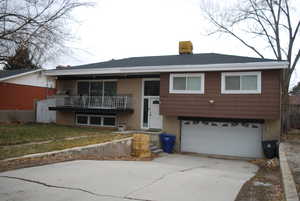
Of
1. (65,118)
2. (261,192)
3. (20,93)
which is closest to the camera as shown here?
(261,192)

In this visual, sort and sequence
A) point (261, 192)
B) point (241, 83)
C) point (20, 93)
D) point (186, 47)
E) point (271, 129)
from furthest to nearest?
1. point (20, 93)
2. point (186, 47)
3. point (271, 129)
4. point (241, 83)
5. point (261, 192)

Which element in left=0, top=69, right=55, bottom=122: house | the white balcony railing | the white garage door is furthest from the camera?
left=0, top=69, right=55, bottom=122: house

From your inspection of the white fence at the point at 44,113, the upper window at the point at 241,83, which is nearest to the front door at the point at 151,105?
the upper window at the point at 241,83

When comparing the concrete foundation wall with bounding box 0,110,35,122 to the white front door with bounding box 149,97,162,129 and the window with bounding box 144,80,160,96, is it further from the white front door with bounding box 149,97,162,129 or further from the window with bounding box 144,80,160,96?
the white front door with bounding box 149,97,162,129

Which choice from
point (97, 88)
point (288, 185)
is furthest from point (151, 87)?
point (288, 185)

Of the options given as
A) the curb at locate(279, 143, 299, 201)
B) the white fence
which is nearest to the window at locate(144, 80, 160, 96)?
the white fence

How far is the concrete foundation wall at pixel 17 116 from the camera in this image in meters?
19.0

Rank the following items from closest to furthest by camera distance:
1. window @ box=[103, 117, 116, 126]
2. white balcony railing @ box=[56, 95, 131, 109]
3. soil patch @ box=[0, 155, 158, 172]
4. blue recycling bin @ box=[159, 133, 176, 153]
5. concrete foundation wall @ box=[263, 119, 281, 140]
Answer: soil patch @ box=[0, 155, 158, 172] < concrete foundation wall @ box=[263, 119, 281, 140] < blue recycling bin @ box=[159, 133, 176, 153] < white balcony railing @ box=[56, 95, 131, 109] < window @ box=[103, 117, 116, 126]

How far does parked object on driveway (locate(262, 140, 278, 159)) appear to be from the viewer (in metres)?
11.8

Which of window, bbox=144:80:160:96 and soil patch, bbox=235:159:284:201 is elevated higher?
window, bbox=144:80:160:96

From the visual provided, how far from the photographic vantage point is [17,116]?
19.5m

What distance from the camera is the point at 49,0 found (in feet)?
39.1

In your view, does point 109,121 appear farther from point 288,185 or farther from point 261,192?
point 288,185

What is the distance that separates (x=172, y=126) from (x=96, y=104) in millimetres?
4887
